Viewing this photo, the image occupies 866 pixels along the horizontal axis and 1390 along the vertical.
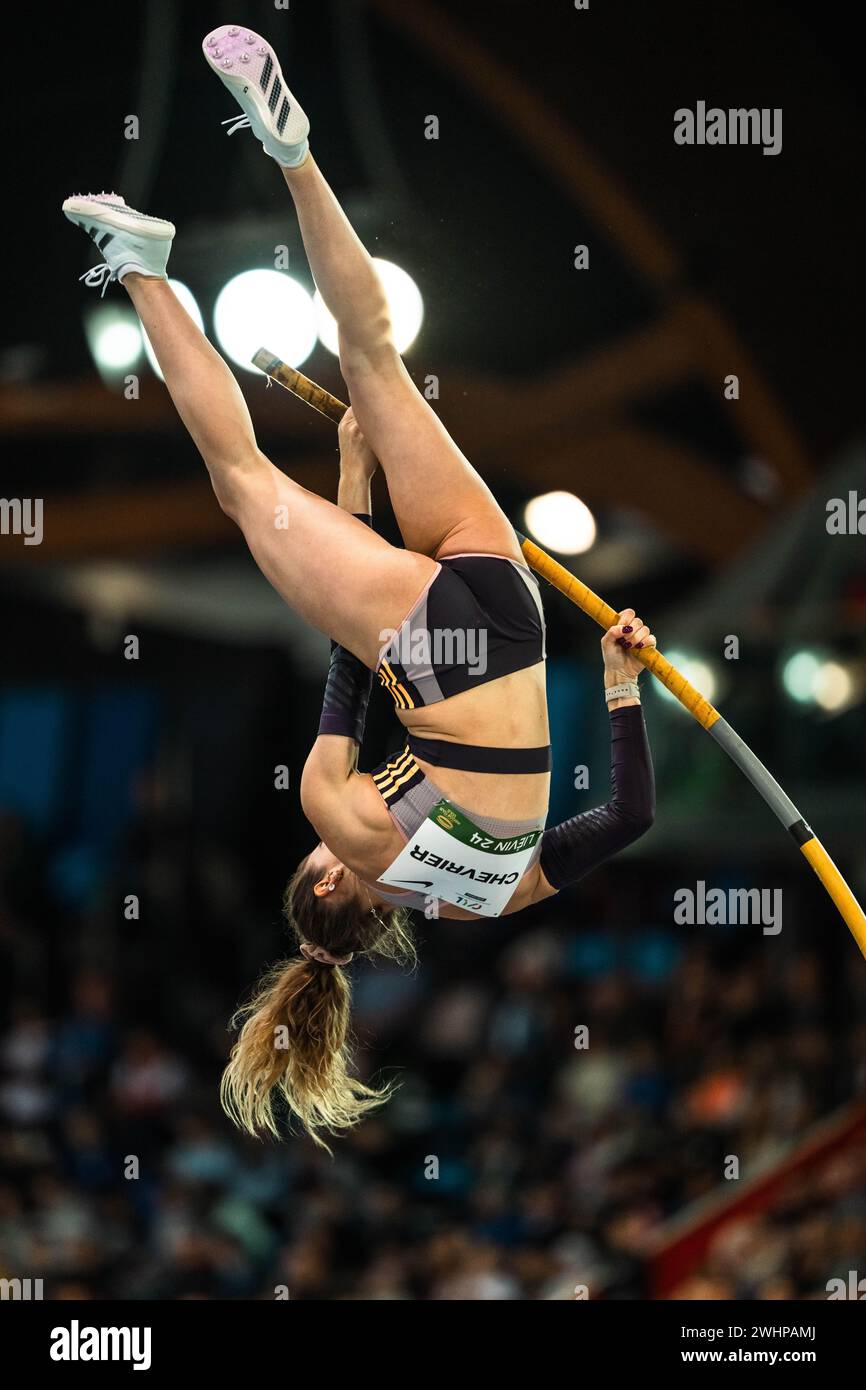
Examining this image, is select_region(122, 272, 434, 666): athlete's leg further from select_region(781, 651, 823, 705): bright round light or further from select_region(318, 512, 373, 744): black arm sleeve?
select_region(781, 651, 823, 705): bright round light

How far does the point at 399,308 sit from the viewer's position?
6.50 metres

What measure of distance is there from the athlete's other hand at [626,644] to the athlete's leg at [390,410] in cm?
40

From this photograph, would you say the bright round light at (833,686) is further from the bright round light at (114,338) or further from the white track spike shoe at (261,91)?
the white track spike shoe at (261,91)

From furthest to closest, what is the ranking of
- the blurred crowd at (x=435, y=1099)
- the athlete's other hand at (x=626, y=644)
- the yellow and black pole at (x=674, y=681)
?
the blurred crowd at (x=435, y=1099) → the yellow and black pole at (x=674, y=681) → the athlete's other hand at (x=626, y=644)

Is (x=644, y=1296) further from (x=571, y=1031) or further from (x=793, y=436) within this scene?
(x=793, y=436)

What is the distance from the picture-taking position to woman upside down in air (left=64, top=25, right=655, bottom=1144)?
13.3ft

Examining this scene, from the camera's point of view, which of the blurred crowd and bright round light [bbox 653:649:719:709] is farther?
bright round light [bbox 653:649:719:709]

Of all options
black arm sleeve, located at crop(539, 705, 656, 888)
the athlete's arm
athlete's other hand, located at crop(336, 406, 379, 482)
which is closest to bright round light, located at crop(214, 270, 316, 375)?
athlete's other hand, located at crop(336, 406, 379, 482)

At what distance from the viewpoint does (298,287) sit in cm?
644

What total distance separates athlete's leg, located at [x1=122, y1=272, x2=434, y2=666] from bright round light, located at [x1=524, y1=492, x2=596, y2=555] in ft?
10.8

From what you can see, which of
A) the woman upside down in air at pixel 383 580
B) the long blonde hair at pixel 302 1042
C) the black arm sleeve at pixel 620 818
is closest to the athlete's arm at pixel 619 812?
the black arm sleeve at pixel 620 818

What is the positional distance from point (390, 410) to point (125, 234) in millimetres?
874

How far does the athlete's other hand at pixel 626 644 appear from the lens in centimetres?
441
